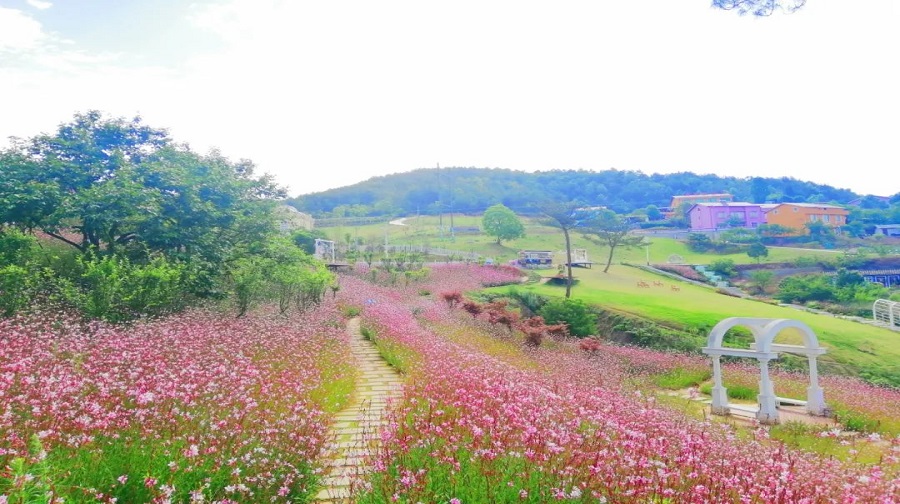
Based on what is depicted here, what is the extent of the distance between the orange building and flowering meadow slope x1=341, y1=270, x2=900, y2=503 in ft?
234

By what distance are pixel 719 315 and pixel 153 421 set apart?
20847 millimetres

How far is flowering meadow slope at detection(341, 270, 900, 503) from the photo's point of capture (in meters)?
3.71

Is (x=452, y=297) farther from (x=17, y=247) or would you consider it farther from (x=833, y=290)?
(x=833, y=290)

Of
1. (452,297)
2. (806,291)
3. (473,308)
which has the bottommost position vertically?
(806,291)

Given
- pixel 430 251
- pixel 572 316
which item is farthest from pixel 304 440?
pixel 430 251

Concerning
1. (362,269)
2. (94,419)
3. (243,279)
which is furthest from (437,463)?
(362,269)

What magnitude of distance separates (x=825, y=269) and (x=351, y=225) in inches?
2308

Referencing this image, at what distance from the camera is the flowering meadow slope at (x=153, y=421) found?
11.9 ft

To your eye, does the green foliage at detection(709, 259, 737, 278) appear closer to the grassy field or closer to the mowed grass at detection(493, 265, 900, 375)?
the grassy field

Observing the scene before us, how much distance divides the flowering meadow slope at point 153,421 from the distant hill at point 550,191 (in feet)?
303

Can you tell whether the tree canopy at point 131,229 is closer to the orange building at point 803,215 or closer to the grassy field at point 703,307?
the grassy field at point 703,307

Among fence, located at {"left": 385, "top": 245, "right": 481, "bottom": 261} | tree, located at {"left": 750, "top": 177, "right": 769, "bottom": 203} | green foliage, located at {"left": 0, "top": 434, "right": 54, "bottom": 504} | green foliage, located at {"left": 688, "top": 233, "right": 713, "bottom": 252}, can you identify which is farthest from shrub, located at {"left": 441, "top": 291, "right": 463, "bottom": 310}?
tree, located at {"left": 750, "top": 177, "right": 769, "bottom": 203}

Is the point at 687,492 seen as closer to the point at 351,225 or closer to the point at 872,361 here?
the point at 872,361

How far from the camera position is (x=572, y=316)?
18859mm
